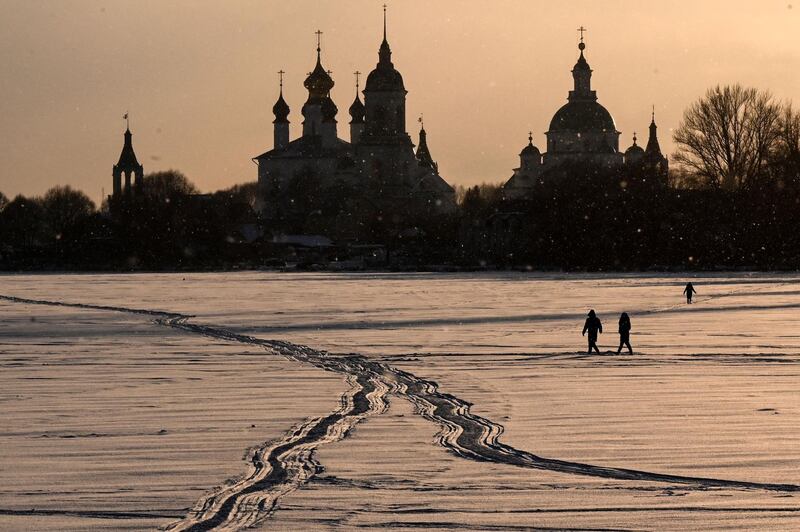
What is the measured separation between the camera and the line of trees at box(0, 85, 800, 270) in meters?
96.9

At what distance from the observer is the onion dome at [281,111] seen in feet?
650

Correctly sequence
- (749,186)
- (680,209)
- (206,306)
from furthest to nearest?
(680,209)
(749,186)
(206,306)

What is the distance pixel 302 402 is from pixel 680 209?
288 feet

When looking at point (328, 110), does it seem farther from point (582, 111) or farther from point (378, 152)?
point (582, 111)

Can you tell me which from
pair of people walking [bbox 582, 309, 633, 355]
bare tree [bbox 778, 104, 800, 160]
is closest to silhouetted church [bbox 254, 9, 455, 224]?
bare tree [bbox 778, 104, 800, 160]

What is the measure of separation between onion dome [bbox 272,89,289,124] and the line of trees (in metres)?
34.6

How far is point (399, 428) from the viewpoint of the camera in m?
16.8

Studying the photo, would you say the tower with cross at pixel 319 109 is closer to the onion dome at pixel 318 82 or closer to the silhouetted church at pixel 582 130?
the onion dome at pixel 318 82

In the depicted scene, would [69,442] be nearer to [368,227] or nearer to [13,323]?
[13,323]

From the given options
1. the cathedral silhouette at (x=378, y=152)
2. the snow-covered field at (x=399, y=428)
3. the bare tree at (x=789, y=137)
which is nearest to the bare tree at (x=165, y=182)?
the cathedral silhouette at (x=378, y=152)

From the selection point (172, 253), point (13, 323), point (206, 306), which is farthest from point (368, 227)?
point (13, 323)

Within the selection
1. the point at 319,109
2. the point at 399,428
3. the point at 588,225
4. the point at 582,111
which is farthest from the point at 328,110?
the point at 399,428

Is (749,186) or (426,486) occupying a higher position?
(749,186)

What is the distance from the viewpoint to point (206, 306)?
160ft
